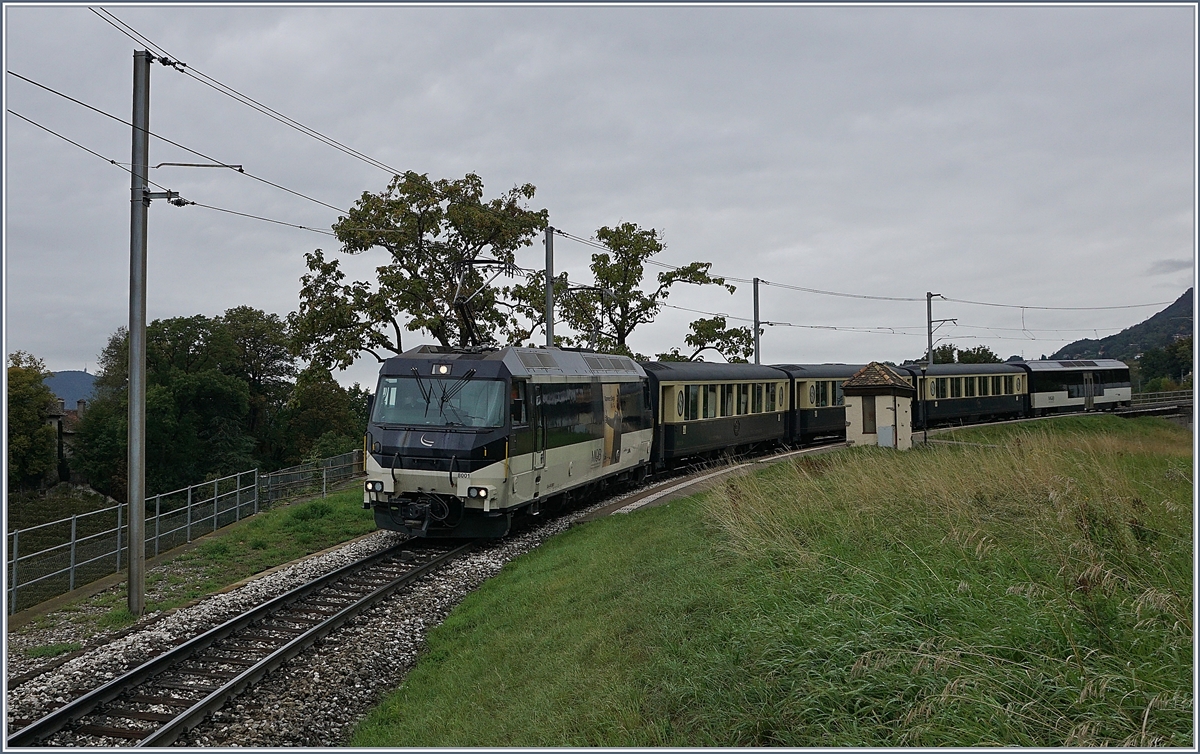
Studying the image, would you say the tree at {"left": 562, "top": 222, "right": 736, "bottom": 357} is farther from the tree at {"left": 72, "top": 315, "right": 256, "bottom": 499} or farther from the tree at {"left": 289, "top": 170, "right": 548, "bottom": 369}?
the tree at {"left": 72, "top": 315, "right": 256, "bottom": 499}

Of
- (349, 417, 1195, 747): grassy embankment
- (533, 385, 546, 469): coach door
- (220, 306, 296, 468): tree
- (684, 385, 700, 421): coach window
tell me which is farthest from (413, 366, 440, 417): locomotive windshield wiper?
(220, 306, 296, 468): tree

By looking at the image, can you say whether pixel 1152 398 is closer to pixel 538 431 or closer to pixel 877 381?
pixel 877 381

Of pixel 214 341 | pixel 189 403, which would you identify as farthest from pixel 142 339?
pixel 214 341

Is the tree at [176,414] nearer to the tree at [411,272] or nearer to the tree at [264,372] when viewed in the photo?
the tree at [264,372]

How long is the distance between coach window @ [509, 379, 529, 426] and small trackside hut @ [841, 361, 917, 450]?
1144cm

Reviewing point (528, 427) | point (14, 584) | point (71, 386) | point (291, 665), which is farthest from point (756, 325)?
point (71, 386)

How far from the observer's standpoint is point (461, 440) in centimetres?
1365

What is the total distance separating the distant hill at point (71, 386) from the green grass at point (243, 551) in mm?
39482

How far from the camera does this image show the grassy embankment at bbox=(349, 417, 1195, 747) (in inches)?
162

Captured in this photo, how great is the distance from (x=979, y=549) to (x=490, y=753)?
12.2 feet

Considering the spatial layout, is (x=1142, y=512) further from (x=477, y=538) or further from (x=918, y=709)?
(x=477, y=538)

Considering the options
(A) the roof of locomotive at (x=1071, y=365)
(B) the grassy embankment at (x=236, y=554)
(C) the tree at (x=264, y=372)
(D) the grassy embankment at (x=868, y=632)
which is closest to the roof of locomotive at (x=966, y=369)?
(A) the roof of locomotive at (x=1071, y=365)

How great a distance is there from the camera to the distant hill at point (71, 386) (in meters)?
51.1

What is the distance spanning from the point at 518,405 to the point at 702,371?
37.4 feet
